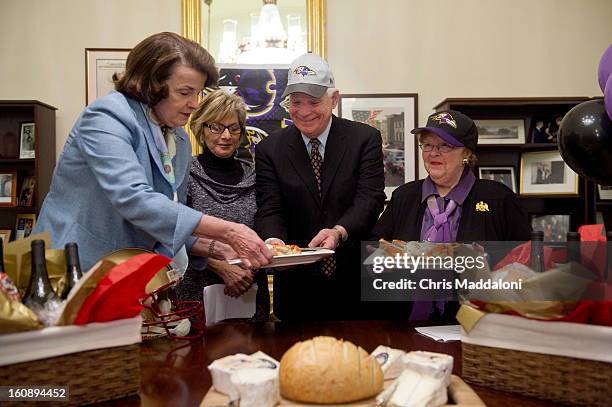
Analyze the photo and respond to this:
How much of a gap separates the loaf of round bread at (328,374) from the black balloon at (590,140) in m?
0.92

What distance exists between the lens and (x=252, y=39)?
4082mm

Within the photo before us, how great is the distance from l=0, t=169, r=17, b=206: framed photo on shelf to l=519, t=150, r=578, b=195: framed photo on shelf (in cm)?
363

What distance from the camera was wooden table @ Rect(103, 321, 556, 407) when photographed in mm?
1049

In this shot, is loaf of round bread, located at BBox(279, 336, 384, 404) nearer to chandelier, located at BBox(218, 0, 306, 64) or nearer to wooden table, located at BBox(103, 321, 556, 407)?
wooden table, located at BBox(103, 321, 556, 407)

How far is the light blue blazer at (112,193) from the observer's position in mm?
1499

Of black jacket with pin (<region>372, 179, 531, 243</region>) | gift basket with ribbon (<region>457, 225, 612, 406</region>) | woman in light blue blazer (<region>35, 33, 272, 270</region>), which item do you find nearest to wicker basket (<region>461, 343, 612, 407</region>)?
gift basket with ribbon (<region>457, 225, 612, 406</region>)

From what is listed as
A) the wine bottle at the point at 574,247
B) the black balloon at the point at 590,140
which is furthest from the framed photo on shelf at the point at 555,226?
the wine bottle at the point at 574,247

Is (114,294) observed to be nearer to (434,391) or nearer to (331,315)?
(434,391)

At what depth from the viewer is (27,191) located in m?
3.93

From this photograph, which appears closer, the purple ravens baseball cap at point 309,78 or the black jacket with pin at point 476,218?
the black jacket with pin at point 476,218

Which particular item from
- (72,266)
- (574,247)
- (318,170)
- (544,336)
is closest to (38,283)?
(72,266)

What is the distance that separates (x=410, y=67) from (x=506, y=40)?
2.59 feet

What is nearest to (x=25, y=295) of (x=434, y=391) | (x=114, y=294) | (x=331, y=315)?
(x=114, y=294)

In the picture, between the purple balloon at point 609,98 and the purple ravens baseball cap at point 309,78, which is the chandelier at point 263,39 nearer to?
the purple ravens baseball cap at point 309,78
